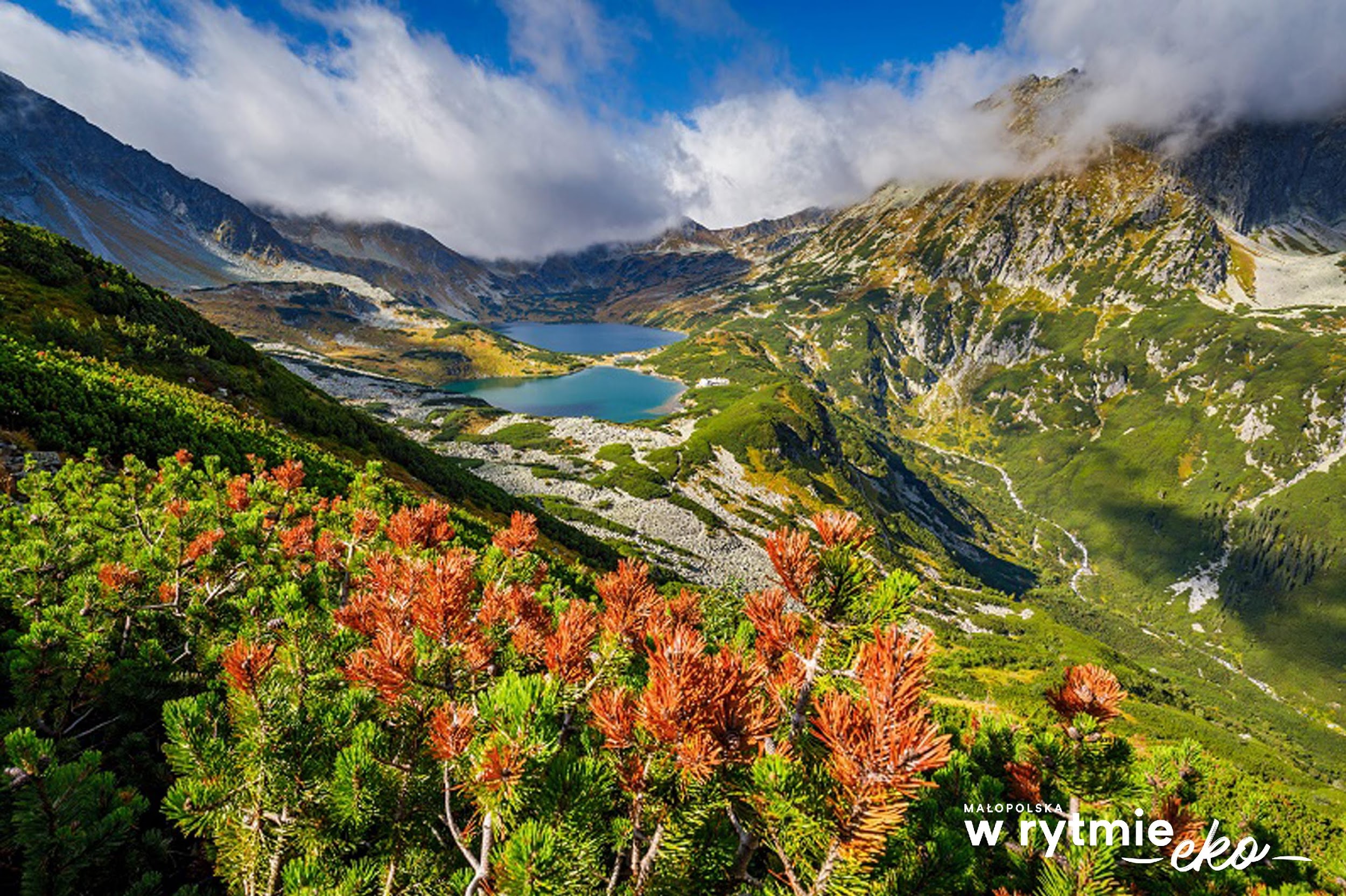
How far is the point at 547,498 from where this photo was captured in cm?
12494

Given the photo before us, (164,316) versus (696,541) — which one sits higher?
(164,316)

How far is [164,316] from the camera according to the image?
148 ft

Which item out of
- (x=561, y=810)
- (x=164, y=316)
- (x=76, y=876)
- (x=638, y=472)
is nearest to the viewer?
(x=561, y=810)

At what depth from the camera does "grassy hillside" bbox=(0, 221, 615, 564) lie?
15938 mm

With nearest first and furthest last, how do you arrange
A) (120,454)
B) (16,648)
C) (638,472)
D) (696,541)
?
(16,648), (120,454), (696,541), (638,472)

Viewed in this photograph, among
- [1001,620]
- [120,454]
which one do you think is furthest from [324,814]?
[1001,620]

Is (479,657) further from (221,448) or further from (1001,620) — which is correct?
(1001,620)

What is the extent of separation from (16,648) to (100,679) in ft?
2.15

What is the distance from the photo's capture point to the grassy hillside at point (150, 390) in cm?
1594

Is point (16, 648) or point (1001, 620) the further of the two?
point (1001, 620)

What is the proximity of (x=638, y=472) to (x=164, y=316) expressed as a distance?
108 meters

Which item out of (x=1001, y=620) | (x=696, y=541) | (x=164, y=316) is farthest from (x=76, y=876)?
(x=1001, y=620)

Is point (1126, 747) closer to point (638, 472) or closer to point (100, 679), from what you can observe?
point (100, 679)

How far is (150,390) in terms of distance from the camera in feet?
Answer: 76.6
